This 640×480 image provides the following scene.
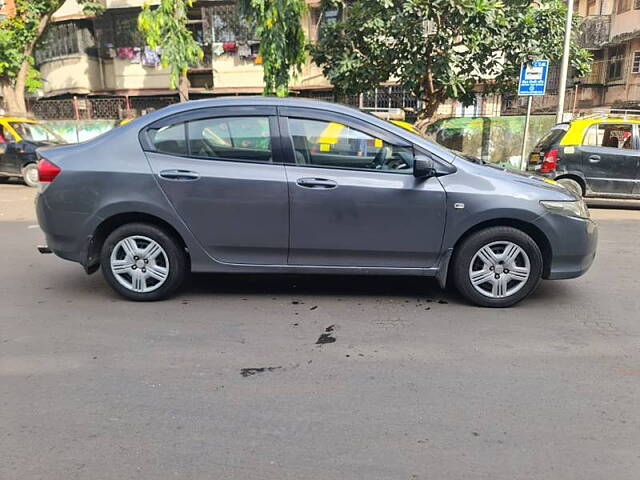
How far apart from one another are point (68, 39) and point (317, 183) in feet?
72.0

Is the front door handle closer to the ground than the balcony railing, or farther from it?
closer to the ground

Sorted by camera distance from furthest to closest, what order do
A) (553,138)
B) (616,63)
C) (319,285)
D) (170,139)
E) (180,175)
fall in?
1. (616,63)
2. (553,138)
3. (319,285)
4. (170,139)
5. (180,175)

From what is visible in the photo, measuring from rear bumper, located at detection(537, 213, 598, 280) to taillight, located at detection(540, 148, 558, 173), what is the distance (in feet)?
18.2

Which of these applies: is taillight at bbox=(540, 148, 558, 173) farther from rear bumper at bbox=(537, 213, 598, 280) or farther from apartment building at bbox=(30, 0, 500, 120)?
apartment building at bbox=(30, 0, 500, 120)

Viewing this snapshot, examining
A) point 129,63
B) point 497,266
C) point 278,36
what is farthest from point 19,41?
point 497,266

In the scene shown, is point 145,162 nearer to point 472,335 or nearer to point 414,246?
point 414,246

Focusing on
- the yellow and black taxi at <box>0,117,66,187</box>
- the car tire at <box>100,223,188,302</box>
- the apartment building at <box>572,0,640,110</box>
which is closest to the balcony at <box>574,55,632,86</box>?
the apartment building at <box>572,0,640,110</box>

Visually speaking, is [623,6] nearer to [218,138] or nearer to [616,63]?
[616,63]

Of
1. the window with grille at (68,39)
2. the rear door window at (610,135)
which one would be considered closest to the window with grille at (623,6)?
the rear door window at (610,135)

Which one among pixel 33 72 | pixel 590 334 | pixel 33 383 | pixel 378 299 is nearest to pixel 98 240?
pixel 33 383

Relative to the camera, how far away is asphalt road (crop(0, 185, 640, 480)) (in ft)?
8.21

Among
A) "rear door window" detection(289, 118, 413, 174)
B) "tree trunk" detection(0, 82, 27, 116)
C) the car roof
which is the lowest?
"rear door window" detection(289, 118, 413, 174)

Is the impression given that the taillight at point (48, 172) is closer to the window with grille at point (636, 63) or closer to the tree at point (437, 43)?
the tree at point (437, 43)

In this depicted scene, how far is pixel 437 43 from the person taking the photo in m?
11.8
